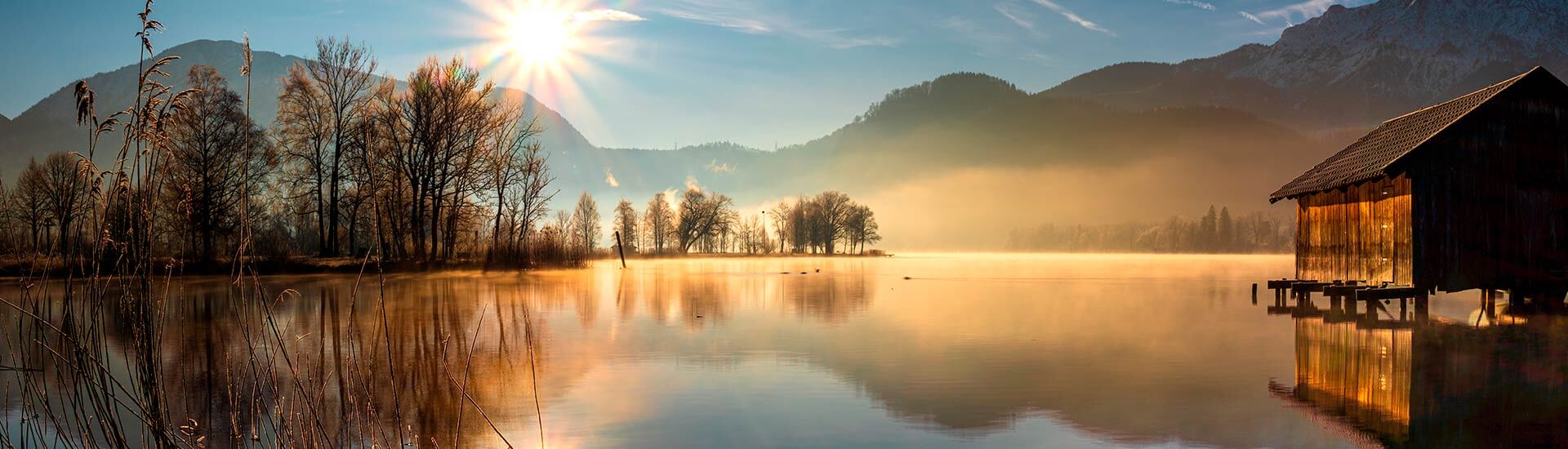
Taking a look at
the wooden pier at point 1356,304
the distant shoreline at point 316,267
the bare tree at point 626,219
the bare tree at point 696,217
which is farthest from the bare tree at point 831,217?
the wooden pier at point 1356,304

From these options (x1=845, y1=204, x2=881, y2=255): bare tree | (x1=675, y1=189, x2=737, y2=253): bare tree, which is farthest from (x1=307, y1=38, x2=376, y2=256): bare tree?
(x1=845, y1=204, x2=881, y2=255): bare tree

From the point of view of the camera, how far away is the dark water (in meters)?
8.59

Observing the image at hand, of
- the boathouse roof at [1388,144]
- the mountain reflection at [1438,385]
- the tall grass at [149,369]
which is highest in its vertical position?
the boathouse roof at [1388,144]

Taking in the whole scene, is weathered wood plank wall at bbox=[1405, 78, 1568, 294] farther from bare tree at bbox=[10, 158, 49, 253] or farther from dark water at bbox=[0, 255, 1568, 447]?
bare tree at bbox=[10, 158, 49, 253]

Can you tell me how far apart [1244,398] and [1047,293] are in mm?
22345

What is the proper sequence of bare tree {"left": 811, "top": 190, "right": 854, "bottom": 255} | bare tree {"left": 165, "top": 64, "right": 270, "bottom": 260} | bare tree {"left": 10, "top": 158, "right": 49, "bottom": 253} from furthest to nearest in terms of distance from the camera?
bare tree {"left": 811, "top": 190, "right": 854, "bottom": 255}
bare tree {"left": 10, "top": 158, "right": 49, "bottom": 253}
bare tree {"left": 165, "top": 64, "right": 270, "bottom": 260}

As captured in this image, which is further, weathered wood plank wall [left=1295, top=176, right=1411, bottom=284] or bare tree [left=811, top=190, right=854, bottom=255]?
bare tree [left=811, top=190, right=854, bottom=255]

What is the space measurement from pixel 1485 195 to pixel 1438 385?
576 inches

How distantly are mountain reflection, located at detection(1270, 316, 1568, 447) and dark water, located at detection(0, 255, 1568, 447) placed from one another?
0.18 ft

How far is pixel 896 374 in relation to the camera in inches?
490

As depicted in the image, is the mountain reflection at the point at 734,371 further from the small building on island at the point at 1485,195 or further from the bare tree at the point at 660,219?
the bare tree at the point at 660,219

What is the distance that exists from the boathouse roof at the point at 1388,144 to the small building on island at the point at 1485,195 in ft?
0.24

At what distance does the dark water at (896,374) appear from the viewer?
28.2ft

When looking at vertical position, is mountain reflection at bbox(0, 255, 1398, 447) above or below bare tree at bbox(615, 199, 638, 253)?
below
